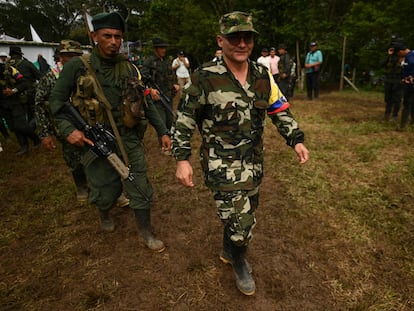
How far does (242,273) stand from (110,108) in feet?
6.26

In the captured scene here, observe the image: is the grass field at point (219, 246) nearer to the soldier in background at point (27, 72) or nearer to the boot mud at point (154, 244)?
the boot mud at point (154, 244)

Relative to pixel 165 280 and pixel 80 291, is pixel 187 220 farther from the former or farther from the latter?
pixel 80 291

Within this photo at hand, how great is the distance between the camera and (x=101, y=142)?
2.75 meters

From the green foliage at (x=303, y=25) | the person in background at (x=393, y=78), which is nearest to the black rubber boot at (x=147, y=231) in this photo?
the person in background at (x=393, y=78)

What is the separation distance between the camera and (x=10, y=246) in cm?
322

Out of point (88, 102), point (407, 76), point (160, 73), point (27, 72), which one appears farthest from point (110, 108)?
point (407, 76)

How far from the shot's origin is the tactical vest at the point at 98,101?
2596 millimetres

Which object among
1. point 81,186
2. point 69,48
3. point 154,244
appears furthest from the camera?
point 81,186

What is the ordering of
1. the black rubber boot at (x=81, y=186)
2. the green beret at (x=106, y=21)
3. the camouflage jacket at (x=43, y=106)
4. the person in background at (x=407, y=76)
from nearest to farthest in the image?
the green beret at (x=106, y=21) → the camouflage jacket at (x=43, y=106) → the black rubber boot at (x=81, y=186) → the person in background at (x=407, y=76)

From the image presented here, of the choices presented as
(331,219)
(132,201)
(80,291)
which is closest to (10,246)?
(80,291)

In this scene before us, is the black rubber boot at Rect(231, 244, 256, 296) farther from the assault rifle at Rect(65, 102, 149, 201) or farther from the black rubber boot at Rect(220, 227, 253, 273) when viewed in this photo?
the assault rifle at Rect(65, 102, 149, 201)

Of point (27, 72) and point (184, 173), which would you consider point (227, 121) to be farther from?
point (27, 72)

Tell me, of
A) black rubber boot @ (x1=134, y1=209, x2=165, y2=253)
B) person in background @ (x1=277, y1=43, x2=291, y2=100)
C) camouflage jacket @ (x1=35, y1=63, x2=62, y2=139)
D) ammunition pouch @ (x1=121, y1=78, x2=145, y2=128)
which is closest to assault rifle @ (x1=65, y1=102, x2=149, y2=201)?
ammunition pouch @ (x1=121, y1=78, x2=145, y2=128)

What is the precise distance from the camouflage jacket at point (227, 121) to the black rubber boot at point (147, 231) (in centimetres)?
107
